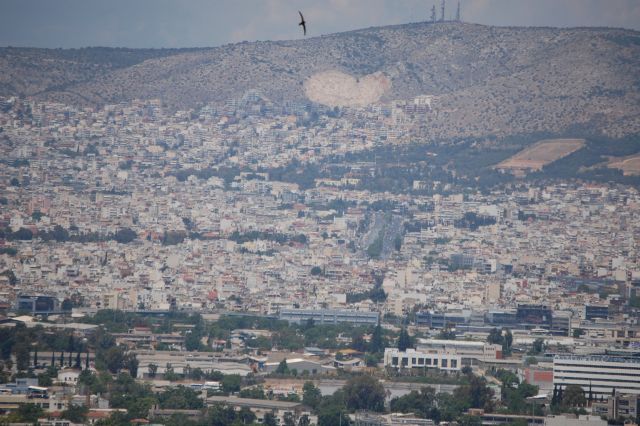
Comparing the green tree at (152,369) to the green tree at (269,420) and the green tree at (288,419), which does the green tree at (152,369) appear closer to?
the green tree at (288,419)

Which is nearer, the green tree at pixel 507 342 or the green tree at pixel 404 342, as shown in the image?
the green tree at pixel 404 342

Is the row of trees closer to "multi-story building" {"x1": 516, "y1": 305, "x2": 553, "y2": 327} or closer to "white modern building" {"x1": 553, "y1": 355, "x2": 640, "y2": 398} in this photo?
Answer: "multi-story building" {"x1": 516, "y1": 305, "x2": 553, "y2": 327}

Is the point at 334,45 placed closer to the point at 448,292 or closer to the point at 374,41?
the point at 374,41

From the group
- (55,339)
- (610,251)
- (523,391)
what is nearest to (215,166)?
(610,251)

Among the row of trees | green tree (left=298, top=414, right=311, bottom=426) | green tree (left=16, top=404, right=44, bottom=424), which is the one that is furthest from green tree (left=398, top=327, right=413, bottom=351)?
the row of trees

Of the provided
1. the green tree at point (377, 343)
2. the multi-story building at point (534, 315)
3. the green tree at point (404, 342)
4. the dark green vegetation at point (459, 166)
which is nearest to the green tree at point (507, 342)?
the green tree at point (404, 342)

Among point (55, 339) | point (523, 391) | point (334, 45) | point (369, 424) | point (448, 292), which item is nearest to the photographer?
point (369, 424)
